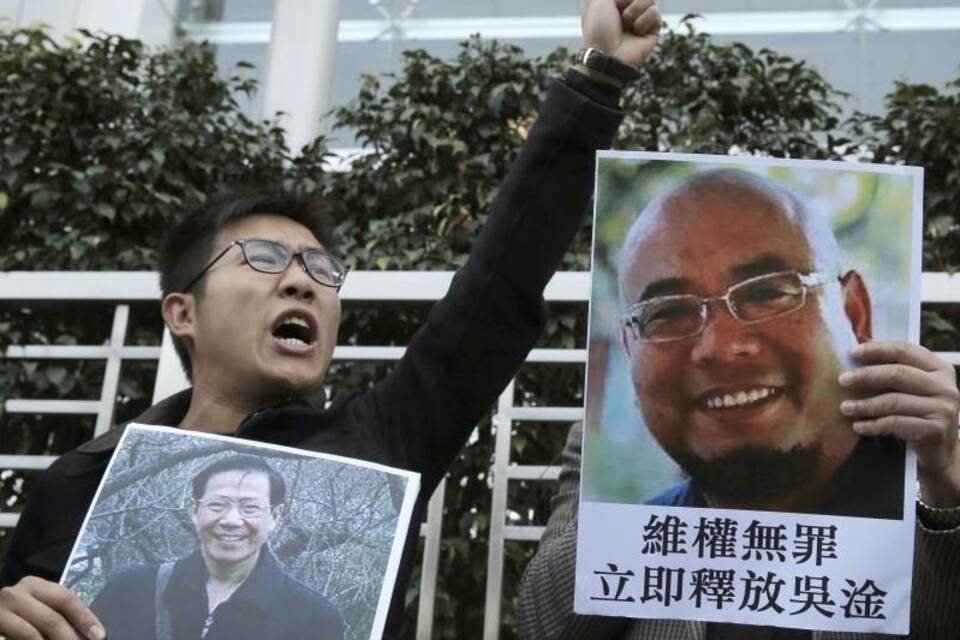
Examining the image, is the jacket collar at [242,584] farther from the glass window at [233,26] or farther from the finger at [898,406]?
the glass window at [233,26]

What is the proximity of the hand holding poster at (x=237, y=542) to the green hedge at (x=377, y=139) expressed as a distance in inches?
70.9

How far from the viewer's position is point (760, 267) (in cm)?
152

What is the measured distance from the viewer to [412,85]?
4.01 metres

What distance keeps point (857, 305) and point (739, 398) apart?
0.18 m

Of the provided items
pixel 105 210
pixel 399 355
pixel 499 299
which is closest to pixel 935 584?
pixel 499 299

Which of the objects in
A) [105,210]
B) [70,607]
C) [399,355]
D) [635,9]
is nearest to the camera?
[70,607]

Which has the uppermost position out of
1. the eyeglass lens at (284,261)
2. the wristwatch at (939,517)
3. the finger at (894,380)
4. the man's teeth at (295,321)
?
the eyeglass lens at (284,261)

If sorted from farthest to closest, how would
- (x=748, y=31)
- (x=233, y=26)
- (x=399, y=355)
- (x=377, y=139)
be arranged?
(x=233, y=26), (x=748, y=31), (x=377, y=139), (x=399, y=355)

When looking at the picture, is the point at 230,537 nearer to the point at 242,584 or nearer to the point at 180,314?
the point at 242,584

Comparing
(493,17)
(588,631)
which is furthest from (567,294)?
(493,17)

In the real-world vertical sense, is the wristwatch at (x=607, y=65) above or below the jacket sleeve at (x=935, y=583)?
above

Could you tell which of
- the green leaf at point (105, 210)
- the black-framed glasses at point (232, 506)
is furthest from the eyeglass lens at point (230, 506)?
the green leaf at point (105, 210)

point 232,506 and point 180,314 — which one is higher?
point 180,314

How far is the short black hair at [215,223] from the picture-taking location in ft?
7.23
